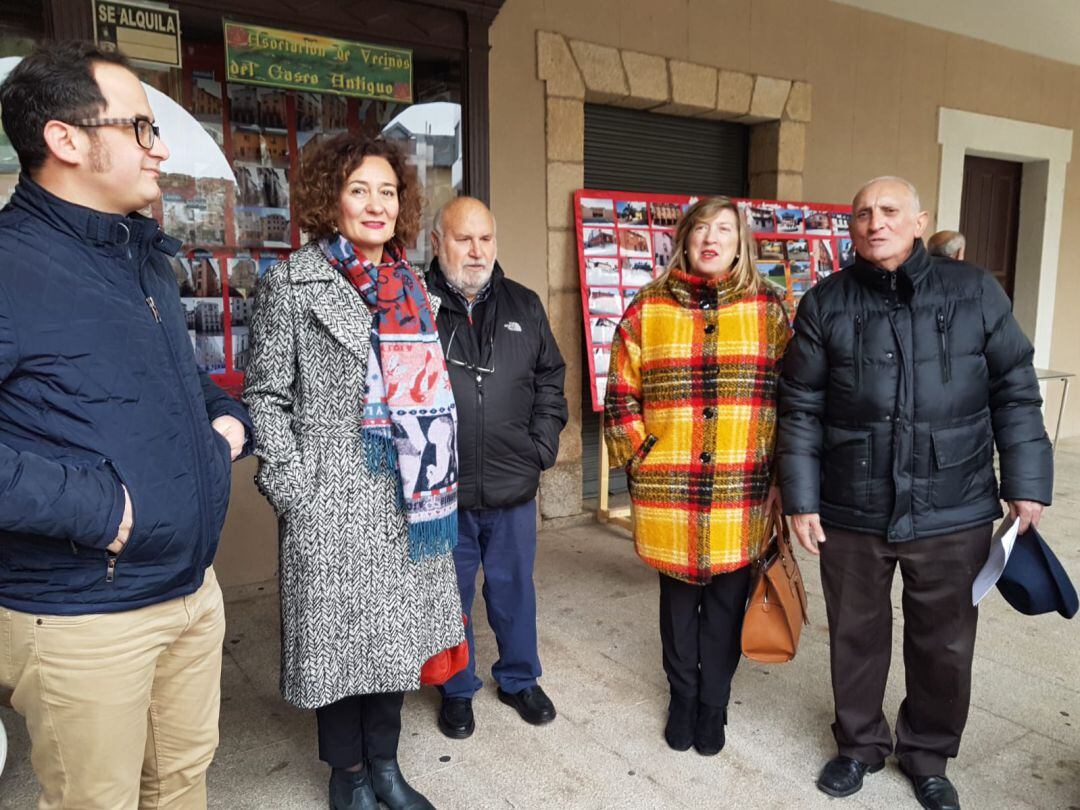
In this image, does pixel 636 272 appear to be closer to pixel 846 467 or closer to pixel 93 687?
pixel 846 467

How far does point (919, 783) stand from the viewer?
230 cm

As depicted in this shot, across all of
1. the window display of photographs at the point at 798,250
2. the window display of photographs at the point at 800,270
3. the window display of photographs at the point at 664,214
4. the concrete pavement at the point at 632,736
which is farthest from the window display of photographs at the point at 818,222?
the concrete pavement at the point at 632,736

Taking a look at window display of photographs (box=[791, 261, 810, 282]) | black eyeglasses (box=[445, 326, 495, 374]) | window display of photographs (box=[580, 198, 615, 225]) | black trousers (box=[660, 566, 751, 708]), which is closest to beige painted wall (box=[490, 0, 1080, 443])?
window display of photographs (box=[580, 198, 615, 225])

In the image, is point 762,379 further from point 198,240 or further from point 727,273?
point 198,240

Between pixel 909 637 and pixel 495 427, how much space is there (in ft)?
4.36

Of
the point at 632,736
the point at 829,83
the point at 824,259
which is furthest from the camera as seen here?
the point at 829,83

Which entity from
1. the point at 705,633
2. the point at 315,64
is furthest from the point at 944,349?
the point at 315,64

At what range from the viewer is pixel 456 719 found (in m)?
2.64

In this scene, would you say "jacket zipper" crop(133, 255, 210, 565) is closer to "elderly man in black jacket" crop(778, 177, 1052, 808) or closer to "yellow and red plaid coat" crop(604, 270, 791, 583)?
"yellow and red plaid coat" crop(604, 270, 791, 583)

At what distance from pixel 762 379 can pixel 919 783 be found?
1.20m

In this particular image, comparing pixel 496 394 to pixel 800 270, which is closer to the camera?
pixel 496 394

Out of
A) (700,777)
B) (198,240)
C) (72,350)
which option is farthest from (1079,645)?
(198,240)

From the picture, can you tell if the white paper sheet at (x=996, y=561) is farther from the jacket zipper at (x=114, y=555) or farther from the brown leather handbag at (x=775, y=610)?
the jacket zipper at (x=114, y=555)

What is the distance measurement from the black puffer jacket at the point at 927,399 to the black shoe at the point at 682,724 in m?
0.76
